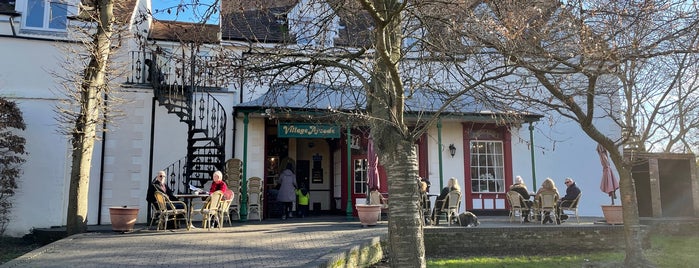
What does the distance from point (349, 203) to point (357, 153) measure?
2.16 m

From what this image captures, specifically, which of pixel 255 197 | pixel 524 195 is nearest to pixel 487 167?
pixel 524 195

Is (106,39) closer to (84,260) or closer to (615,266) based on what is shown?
(84,260)

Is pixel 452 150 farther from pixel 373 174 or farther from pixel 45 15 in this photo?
pixel 45 15

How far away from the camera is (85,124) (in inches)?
372

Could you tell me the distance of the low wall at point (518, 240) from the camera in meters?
9.63

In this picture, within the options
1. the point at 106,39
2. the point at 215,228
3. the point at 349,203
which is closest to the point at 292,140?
the point at 349,203

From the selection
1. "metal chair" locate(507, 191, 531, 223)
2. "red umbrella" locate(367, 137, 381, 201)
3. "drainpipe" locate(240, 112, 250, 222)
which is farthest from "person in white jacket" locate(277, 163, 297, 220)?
"metal chair" locate(507, 191, 531, 223)

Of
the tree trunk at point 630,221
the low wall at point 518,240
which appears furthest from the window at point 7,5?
the tree trunk at point 630,221

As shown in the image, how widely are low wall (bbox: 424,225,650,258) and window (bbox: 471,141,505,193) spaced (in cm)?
449

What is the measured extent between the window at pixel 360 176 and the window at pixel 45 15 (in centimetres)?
842

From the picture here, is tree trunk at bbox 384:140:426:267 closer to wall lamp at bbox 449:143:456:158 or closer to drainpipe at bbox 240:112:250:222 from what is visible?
drainpipe at bbox 240:112:250:222

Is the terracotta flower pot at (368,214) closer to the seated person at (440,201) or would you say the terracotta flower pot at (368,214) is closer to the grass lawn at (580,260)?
the seated person at (440,201)

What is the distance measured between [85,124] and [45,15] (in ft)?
16.1

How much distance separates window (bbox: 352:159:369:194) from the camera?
14.2m
